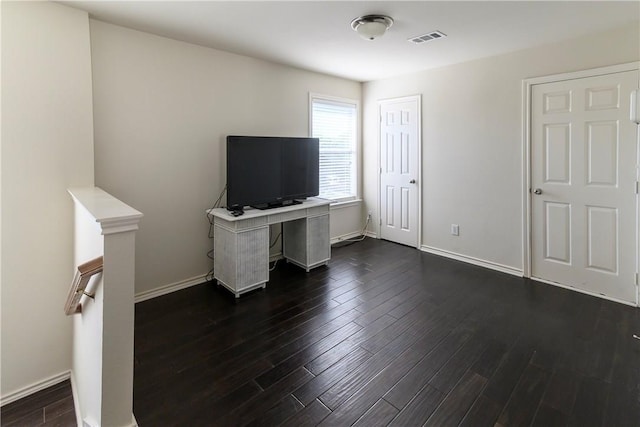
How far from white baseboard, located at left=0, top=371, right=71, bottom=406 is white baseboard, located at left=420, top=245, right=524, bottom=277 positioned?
160 inches

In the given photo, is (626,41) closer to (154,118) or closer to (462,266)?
(462,266)

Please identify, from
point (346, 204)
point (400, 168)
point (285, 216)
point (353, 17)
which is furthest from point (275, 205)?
point (400, 168)

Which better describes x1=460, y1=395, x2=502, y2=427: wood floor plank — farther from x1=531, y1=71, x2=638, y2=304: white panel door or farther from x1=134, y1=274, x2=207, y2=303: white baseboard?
x1=134, y1=274, x2=207, y2=303: white baseboard

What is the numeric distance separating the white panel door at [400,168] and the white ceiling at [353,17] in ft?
3.38

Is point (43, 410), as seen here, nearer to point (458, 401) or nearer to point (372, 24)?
point (458, 401)

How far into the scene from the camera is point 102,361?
1353mm

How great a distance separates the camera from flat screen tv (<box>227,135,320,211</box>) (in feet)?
10.8

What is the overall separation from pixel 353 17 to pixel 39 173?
2.62 m

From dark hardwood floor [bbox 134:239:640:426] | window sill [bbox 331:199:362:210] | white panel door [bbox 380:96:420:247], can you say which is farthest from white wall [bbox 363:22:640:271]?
window sill [bbox 331:199:362:210]

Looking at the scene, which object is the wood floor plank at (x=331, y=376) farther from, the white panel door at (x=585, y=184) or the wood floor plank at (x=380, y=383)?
the white panel door at (x=585, y=184)

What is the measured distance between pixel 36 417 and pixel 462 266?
13.4 feet

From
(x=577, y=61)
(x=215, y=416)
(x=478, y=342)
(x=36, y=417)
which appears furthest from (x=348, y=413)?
(x=577, y=61)

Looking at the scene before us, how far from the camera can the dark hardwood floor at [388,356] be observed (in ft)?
5.81

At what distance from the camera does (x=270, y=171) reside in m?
3.57
